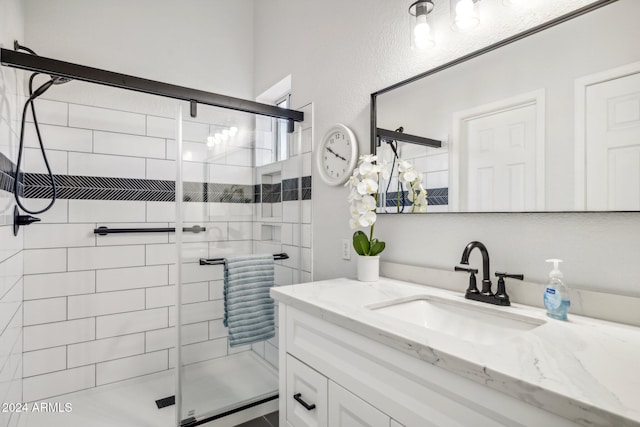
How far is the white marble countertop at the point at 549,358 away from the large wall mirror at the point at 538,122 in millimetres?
384

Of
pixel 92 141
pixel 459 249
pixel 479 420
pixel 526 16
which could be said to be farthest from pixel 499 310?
pixel 92 141

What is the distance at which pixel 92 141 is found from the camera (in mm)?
2199

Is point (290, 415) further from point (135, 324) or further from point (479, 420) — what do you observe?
point (135, 324)

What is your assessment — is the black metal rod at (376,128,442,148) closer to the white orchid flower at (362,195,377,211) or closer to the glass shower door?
the white orchid flower at (362,195,377,211)

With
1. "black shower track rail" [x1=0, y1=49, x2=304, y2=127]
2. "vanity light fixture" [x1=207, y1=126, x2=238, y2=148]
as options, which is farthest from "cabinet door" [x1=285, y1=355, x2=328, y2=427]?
"black shower track rail" [x1=0, y1=49, x2=304, y2=127]

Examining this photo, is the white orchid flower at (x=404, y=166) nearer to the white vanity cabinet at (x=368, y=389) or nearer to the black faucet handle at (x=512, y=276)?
the black faucet handle at (x=512, y=276)

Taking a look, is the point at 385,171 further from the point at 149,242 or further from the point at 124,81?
the point at 149,242

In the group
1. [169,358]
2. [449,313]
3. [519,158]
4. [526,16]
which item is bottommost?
[169,358]

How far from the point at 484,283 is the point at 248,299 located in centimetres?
121

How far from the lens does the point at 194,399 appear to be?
5.84ft

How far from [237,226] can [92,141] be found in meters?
1.22

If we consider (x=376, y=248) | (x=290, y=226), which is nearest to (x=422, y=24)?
(x=376, y=248)

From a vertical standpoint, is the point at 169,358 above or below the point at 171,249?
below

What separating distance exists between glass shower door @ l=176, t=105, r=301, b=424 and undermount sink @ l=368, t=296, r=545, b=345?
3.06 ft
